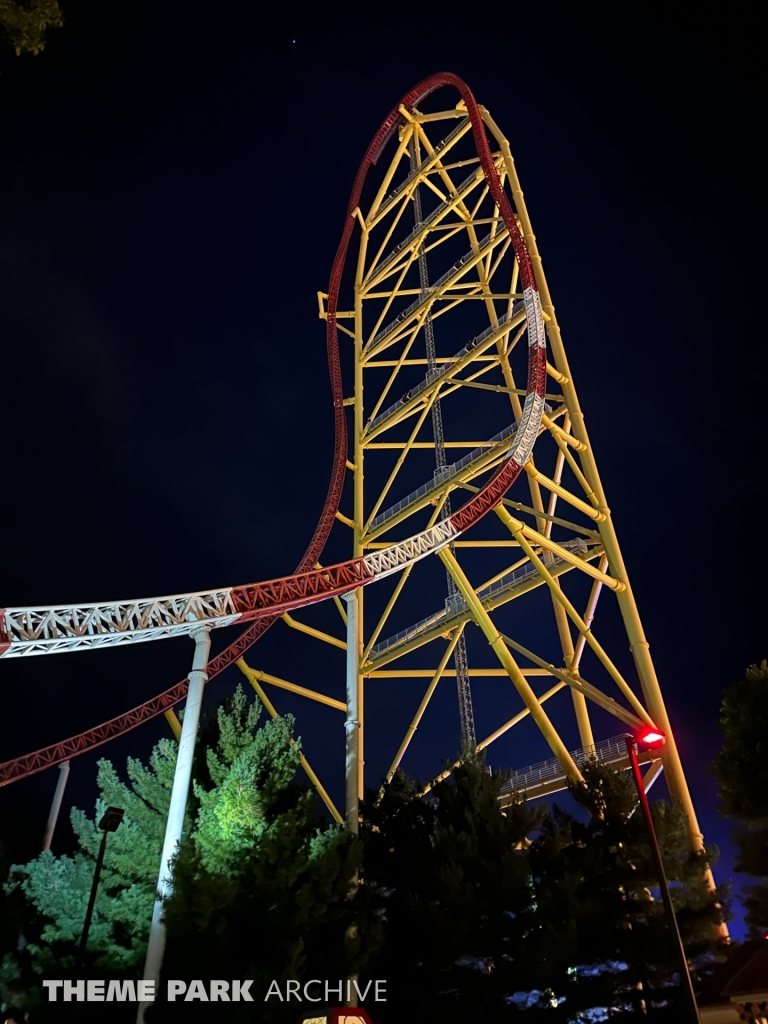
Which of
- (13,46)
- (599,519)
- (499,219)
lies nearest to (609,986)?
(599,519)

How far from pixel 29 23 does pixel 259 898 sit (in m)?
8.36

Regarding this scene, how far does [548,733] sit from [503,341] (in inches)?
402

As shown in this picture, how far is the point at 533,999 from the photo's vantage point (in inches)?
372

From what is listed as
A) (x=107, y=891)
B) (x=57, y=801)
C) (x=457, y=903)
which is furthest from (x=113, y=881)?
(x=57, y=801)

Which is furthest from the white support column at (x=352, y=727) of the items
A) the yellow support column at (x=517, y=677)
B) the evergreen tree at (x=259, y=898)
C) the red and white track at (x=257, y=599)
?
the yellow support column at (x=517, y=677)

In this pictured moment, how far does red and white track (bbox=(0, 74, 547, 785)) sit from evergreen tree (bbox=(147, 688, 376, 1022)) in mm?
2450

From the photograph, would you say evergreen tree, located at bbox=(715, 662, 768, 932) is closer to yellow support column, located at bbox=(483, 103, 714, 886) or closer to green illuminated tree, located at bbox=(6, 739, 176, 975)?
yellow support column, located at bbox=(483, 103, 714, 886)

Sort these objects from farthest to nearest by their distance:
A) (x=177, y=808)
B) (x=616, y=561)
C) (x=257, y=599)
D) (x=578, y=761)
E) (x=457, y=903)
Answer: (x=616, y=561)
(x=578, y=761)
(x=257, y=599)
(x=457, y=903)
(x=177, y=808)

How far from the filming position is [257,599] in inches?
475

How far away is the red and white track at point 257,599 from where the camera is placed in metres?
10.9

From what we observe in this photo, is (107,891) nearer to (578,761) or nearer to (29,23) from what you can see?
(578,761)

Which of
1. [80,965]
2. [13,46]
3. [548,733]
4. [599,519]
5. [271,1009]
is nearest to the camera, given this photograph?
[13,46]

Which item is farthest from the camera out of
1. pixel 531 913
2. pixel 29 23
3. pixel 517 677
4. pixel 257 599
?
pixel 517 677

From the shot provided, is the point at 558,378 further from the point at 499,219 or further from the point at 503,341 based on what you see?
the point at 499,219
